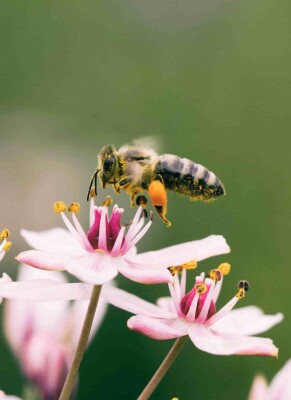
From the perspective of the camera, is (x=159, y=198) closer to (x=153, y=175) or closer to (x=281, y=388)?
(x=153, y=175)

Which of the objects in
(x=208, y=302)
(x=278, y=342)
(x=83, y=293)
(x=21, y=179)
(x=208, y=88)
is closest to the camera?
(x=83, y=293)

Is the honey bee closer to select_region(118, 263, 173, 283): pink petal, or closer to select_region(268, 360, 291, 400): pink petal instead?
select_region(118, 263, 173, 283): pink petal

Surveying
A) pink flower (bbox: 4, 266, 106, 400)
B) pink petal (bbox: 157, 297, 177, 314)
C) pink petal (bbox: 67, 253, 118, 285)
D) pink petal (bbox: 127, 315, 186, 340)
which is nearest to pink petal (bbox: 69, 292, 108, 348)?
pink flower (bbox: 4, 266, 106, 400)

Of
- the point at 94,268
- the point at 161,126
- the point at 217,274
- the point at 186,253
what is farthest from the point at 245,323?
the point at 161,126

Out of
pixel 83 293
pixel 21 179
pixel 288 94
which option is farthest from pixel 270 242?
pixel 83 293

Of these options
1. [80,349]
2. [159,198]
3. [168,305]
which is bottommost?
[80,349]

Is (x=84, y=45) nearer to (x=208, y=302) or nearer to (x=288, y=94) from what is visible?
(x=288, y=94)

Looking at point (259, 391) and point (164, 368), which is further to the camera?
point (259, 391)
